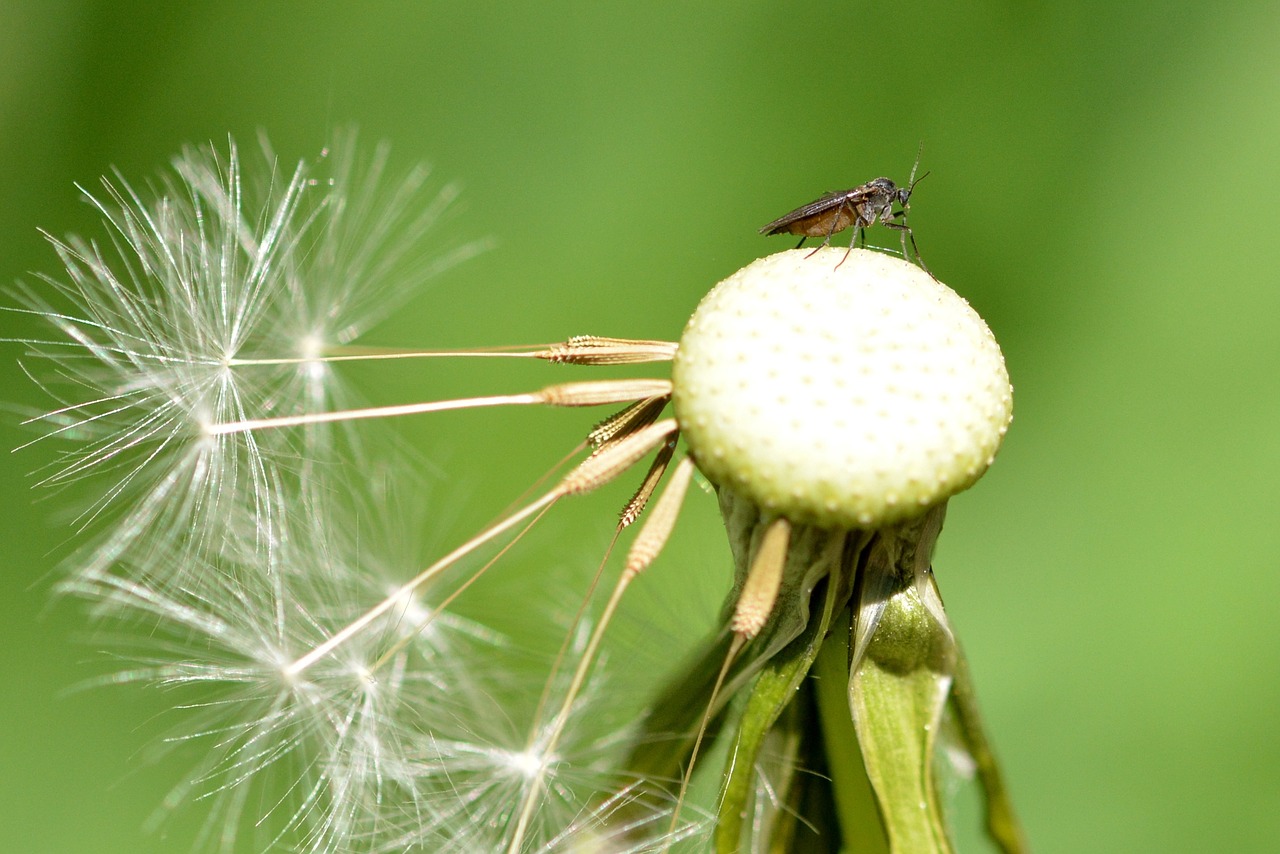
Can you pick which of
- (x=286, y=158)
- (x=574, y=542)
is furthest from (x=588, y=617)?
(x=286, y=158)

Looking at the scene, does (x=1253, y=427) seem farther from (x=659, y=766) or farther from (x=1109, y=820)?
(x=659, y=766)

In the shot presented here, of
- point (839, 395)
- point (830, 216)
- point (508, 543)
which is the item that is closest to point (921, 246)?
point (830, 216)

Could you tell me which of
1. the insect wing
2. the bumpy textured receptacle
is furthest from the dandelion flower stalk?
the insect wing

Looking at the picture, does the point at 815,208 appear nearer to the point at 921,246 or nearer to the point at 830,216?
the point at 830,216

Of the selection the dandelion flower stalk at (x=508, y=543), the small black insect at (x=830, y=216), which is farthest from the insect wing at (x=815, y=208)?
the dandelion flower stalk at (x=508, y=543)

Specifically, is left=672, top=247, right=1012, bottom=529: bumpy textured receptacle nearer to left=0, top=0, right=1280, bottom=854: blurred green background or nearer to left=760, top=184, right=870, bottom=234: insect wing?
left=760, top=184, right=870, bottom=234: insect wing
